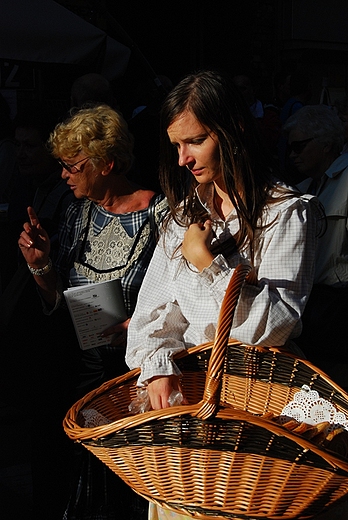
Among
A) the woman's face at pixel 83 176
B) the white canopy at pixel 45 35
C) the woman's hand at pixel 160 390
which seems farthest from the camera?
the white canopy at pixel 45 35

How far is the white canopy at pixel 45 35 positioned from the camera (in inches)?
209

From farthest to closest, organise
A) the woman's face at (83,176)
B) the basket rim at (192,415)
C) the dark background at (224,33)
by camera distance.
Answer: the dark background at (224,33), the woman's face at (83,176), the basket rim at (192,415)

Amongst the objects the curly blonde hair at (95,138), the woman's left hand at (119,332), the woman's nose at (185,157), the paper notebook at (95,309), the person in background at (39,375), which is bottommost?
the person in background at (39,375)

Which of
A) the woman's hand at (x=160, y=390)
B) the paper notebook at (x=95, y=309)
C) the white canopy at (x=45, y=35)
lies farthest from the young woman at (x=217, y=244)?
the white canopy at (x=45, y=35)

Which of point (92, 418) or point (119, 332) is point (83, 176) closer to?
point (119, 332)

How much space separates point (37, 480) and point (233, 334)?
1595mm

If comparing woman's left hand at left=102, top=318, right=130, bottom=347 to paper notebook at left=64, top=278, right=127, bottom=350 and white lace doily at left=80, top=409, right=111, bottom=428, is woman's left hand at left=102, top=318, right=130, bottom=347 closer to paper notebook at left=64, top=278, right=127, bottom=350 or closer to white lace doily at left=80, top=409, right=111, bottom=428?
paper notebook at left=64, top=278, right=127, bottom=350

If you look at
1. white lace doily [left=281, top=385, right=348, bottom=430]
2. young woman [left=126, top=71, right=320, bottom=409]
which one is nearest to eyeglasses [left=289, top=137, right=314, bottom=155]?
young woman [left=126, top=71, right=320, bottom=409]

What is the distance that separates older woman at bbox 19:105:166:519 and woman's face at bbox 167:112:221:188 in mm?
839

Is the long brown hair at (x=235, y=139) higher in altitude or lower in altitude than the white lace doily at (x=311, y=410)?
higher

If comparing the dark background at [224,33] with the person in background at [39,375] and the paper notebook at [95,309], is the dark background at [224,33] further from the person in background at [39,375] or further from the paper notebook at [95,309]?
the paper notebook at [95,309]

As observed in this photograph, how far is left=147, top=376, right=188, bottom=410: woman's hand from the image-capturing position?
217 cm

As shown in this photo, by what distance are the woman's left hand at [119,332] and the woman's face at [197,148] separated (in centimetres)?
93

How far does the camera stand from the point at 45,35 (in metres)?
5.41
